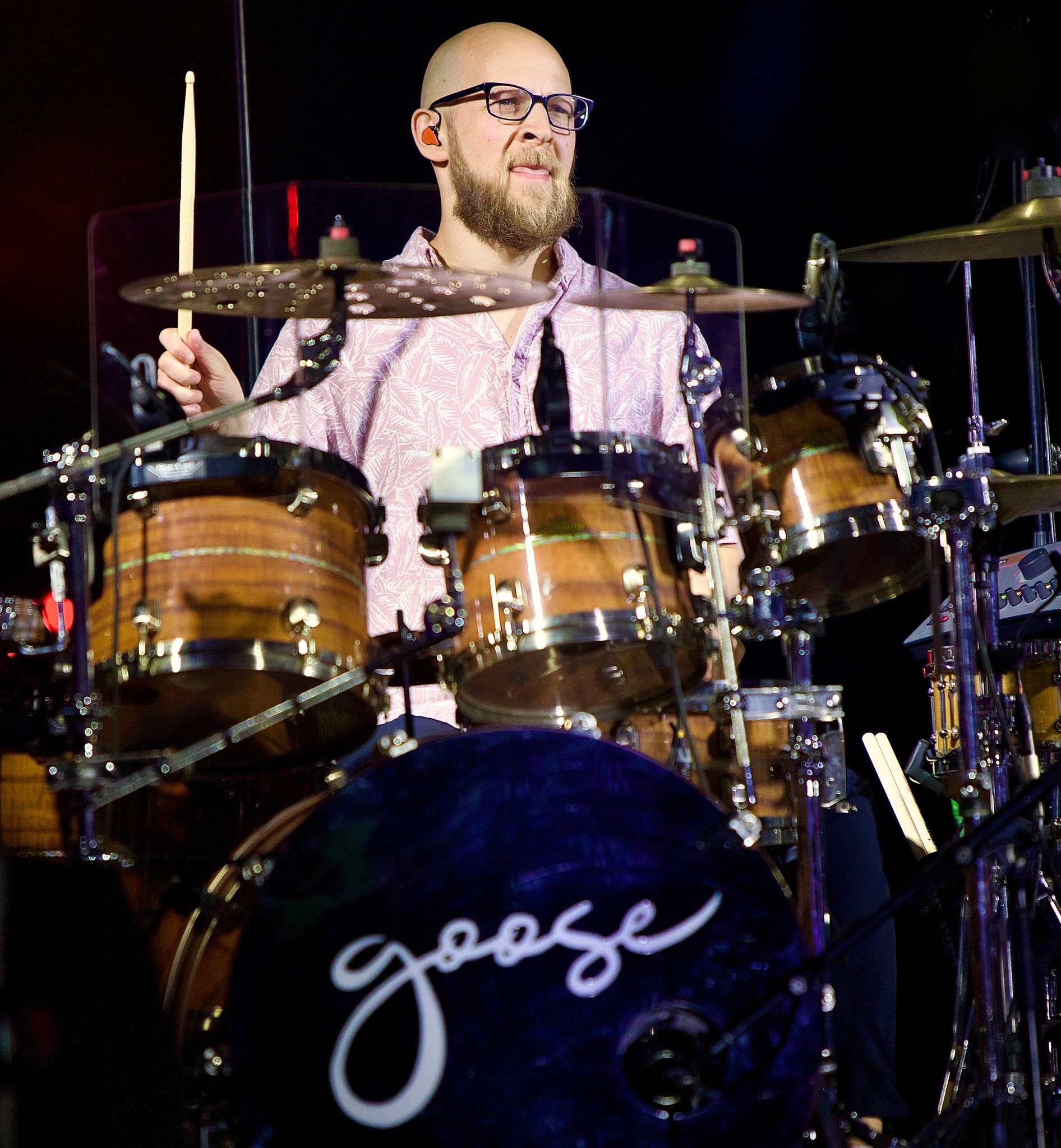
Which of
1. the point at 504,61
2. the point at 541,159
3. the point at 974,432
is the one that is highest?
the point at 504,61

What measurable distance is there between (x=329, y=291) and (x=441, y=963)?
0.92 m

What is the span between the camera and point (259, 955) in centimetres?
153

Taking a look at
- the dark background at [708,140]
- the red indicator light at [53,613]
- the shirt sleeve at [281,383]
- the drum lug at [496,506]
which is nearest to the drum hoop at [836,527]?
the drum lug at [496,506]

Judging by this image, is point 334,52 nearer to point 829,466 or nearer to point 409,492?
point 409,492

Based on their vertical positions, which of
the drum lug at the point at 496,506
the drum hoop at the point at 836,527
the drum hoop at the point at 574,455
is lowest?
the drum hoop at the point at 836,527

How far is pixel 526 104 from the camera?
2369mm

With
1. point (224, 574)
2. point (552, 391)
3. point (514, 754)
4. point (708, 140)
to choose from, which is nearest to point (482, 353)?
point (552, 391)

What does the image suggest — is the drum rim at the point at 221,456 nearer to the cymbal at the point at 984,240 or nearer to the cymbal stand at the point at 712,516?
the cymbal stand at the point at 712,516

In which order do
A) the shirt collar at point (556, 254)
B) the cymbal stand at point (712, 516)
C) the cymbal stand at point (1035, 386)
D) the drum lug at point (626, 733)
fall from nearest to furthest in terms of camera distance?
the cymbal stand at point (712, 516)
the drum lug at point (626, 733)
the shirt collar at point (556, 254)
the cymbal stand at point (1035, 386)

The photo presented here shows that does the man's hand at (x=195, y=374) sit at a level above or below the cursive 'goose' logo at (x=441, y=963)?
above

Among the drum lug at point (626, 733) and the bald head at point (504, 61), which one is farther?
the bald head at point (504, 61)

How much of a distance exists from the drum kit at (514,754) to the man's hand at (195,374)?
0.12m

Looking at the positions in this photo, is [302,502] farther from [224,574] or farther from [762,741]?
[762,741]

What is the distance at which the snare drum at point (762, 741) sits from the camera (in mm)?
2115
